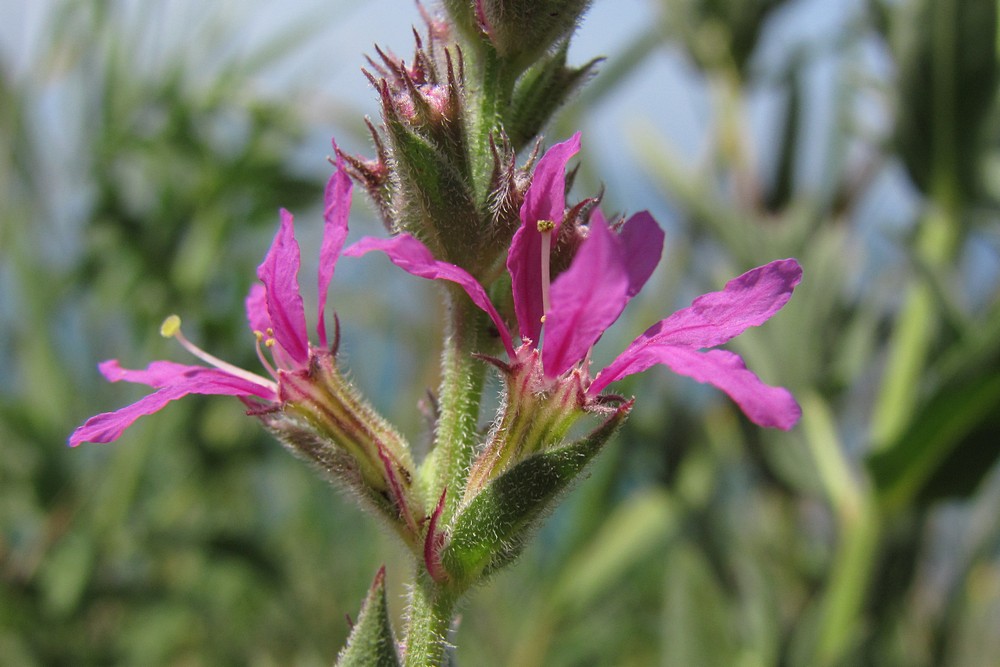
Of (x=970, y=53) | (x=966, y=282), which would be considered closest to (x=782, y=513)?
(x=966, y=282)

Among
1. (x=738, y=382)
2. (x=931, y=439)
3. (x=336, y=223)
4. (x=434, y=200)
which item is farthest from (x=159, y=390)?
(x=931, y=439)

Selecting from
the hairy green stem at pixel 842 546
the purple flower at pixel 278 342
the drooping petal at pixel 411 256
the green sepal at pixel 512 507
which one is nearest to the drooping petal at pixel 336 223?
the purple flower at pixel 278 342

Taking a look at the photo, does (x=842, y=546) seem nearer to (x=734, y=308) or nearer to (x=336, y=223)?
(x=734, y=308)

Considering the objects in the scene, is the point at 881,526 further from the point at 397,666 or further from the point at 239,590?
the point at 239,590

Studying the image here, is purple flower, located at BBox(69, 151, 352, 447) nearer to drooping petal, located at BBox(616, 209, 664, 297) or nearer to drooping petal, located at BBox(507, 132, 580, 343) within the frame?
drooping petal, located at BBox(507, 132, 580, 343)

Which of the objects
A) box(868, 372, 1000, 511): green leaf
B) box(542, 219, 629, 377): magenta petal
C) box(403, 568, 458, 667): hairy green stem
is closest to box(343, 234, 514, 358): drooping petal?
box(542, 219, 629, 377): magenta petal

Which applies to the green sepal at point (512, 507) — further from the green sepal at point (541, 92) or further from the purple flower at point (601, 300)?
the green sepal at point (541, 92)
